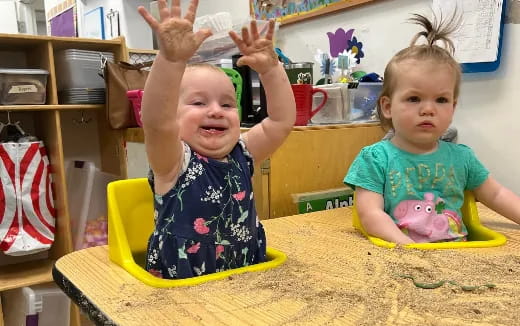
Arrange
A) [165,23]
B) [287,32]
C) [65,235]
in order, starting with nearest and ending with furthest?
[165,23] → [65,235] → [287,32]

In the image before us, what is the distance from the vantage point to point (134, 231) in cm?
91

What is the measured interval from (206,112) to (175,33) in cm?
18

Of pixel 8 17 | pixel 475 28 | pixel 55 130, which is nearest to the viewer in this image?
pixel 475 28

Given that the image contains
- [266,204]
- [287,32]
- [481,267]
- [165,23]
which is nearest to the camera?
[165,23]

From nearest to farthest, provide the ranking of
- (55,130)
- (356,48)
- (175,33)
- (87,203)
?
(175,33) < (356,48) < (55,130) < (87,203)

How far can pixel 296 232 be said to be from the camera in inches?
38.6

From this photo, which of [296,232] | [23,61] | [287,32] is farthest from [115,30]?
[296,232]

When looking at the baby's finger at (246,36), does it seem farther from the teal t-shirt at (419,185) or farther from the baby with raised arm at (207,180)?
the teal t-shirt at (419,185)

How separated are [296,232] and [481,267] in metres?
0.36

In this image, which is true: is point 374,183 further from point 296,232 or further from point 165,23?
point 165,23

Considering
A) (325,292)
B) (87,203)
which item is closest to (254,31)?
(325,292)

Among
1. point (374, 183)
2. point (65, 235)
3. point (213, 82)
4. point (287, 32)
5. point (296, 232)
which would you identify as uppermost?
point (287, 32)

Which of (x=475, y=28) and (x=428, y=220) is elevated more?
(x=475, y=28)

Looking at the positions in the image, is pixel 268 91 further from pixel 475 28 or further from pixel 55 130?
pixel 55 130
